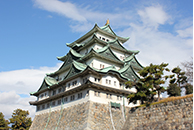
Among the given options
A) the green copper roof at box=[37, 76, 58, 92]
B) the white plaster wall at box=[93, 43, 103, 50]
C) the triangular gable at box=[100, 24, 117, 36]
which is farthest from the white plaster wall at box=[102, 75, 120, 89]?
the triangular gable at box=[100, 24, 117, 36]

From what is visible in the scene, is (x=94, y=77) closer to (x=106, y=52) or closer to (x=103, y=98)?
(x=103, y=98)

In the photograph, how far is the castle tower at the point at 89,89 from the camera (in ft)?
106

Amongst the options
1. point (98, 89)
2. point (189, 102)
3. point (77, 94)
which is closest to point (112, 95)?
point (98, 89)

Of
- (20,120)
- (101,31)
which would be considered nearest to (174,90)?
(101,31)

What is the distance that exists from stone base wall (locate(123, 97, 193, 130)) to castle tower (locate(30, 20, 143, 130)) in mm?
4754

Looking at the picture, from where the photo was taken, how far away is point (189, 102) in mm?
23766

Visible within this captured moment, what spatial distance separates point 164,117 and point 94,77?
13964mm

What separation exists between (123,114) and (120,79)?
6535mm

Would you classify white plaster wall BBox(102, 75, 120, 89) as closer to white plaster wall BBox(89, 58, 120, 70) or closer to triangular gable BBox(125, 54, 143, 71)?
white plaster wall BBox(89, 58, 120, 70)

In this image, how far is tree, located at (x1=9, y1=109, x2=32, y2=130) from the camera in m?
56.7

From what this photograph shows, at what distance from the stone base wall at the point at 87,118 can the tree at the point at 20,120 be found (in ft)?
76.8

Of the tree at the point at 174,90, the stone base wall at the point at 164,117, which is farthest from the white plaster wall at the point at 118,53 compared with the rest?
the stone base wall at the point at 164,117

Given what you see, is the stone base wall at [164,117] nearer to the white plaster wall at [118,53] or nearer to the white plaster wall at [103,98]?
the white plaster wall at [103,98]

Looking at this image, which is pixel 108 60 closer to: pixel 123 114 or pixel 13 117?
pixel 123 114
